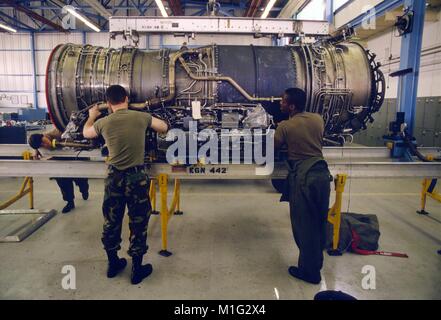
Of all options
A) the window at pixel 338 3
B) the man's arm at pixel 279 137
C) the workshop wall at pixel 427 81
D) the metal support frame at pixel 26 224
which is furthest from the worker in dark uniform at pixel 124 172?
the window at pixel 338 3

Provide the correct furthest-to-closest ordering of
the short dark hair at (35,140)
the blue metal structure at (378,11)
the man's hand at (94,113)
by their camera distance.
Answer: the blue metal structure at (378,11), the short dark hair at (35,140), the man's hand at (94,113)

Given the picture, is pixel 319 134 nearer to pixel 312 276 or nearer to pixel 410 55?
pixel 312 276

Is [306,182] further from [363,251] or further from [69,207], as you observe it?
[69,207]

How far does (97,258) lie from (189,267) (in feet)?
3.34

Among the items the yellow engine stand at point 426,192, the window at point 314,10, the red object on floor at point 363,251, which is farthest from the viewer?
the window at point 314,10

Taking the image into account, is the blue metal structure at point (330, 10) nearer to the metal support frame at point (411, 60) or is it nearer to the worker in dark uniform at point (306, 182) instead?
the metal support frame at point (411, 60)

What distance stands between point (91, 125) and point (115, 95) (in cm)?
50

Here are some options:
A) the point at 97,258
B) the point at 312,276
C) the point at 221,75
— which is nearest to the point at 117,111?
the point at 221,75

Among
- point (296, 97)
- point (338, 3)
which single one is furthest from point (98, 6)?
point (296, 97)

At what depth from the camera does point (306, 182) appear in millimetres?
2627

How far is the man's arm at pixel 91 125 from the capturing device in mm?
2693

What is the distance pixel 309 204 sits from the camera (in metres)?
2.64

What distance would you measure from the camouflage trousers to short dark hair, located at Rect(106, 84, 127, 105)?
596 mm

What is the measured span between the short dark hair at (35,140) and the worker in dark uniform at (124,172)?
2.87 feet
